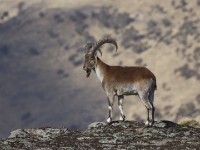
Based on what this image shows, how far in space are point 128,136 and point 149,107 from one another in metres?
3.23

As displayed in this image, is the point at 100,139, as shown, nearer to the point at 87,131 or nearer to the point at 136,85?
the point at 87,131

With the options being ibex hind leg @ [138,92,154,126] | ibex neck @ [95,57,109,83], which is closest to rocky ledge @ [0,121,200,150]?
ibex hind leg @ [138,92,154,126]

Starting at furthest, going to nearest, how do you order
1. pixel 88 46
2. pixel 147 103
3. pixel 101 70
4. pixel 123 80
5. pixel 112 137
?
pixel 88 46, pixel 101 70, pixel 123 80, pixel 147 103, pixel 112 137

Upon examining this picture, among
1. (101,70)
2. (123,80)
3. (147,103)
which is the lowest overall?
(147,103)

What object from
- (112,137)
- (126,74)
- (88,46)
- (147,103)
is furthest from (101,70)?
(112,137)

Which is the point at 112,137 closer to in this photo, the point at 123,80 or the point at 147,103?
the point at 147,103

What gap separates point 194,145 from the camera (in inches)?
943

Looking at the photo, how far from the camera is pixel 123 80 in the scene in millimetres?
29750

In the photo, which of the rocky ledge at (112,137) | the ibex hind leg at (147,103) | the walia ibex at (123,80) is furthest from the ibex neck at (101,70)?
the rocky ledge at (112,137)

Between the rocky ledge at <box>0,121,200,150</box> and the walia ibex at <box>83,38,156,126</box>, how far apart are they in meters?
0.95

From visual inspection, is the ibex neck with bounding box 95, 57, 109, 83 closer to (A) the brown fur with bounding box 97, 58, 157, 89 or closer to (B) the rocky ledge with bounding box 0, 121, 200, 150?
(A) the brown fur with bounding box 97, 58, 157, 89

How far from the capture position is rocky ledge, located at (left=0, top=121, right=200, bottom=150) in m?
24.3

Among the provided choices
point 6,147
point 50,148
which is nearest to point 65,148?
point 50,148

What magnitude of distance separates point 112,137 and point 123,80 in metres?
4.14
